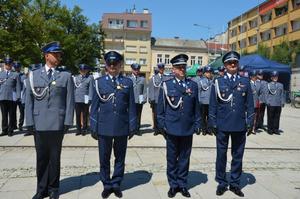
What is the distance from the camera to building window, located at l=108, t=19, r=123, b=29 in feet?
277

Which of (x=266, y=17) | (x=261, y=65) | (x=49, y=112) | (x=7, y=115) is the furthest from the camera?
(x=266, y=17)

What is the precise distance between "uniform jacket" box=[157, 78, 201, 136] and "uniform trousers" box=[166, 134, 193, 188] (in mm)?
138

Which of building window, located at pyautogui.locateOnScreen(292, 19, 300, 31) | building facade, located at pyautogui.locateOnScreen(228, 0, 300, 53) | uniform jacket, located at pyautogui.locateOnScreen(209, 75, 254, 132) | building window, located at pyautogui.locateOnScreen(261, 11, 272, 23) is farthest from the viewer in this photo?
building window, located at pyautogui.locateOnScreen(261, 11, 272, 23)

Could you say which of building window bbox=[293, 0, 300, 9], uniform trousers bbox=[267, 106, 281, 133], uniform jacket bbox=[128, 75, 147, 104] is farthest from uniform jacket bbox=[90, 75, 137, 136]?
building window bbox=[293, 0, 300, 9]

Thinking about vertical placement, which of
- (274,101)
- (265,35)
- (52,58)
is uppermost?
(265,35)

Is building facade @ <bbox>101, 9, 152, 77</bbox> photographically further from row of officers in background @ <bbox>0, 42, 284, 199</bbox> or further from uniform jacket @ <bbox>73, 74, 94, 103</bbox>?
row of officers in background @ <bbox>0, 42, 284, 199</bbox>

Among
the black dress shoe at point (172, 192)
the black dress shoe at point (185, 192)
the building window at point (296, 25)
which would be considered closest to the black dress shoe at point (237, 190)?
the black dress shoe at point (185, 192)

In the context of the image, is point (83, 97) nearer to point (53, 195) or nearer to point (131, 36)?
point (53, 195)

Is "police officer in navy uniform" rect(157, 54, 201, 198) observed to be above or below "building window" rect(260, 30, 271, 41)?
below

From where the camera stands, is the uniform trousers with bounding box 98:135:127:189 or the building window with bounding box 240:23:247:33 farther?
the building window with bounding box 240:23:247:33

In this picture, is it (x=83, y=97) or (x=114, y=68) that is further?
(x=83, y=97)

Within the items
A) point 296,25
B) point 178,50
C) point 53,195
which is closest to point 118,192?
point 53,195

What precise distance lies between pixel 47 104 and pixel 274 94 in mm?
8830

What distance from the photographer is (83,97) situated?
11.3 m
